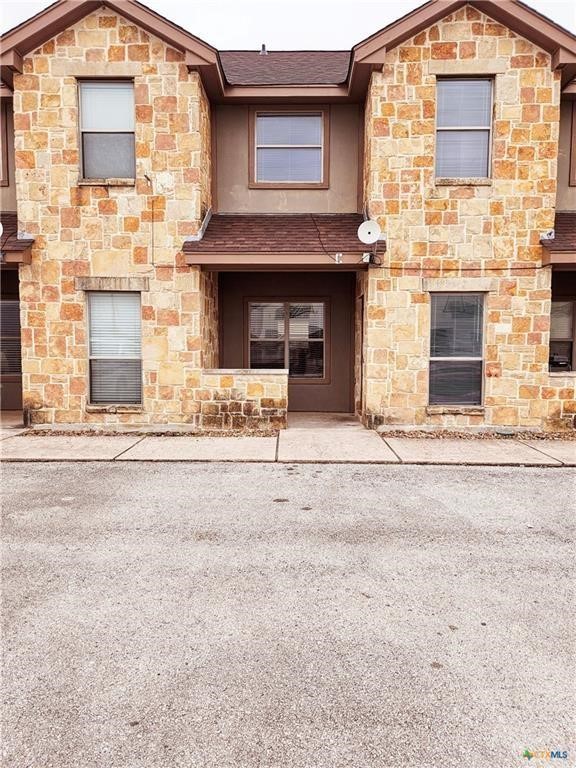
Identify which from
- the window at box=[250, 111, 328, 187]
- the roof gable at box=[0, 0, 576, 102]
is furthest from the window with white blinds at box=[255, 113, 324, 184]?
the roof gable at box=[0, 0, 576, 102]

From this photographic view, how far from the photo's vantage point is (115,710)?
107 inches

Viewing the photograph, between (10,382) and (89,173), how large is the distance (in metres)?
5.36

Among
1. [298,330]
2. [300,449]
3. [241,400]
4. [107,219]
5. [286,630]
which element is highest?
[107,219]

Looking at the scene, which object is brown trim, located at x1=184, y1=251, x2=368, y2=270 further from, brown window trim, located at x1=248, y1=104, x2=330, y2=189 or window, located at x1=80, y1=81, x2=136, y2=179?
brown window trim, located at x1=248, y1=104, x2=330, y2=189

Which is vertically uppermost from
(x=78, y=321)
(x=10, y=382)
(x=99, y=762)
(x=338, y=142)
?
(x=338, y=142)

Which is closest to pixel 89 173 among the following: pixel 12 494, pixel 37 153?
pixel 37 153

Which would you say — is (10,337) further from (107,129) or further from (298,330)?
(298,330)

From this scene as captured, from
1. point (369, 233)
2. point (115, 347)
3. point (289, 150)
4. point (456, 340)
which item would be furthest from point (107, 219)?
point (456, 340)

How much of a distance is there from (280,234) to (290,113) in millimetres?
2974

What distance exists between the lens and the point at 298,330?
41.0 feet

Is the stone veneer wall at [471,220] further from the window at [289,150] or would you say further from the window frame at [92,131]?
the window frame at [92,131]

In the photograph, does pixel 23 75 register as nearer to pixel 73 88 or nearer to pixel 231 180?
pixel 73 88

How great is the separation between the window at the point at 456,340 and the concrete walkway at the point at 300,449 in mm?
1278

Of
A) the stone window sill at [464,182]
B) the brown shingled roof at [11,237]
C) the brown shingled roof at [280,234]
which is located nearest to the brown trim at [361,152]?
the brown shingled roof at [280,234]
